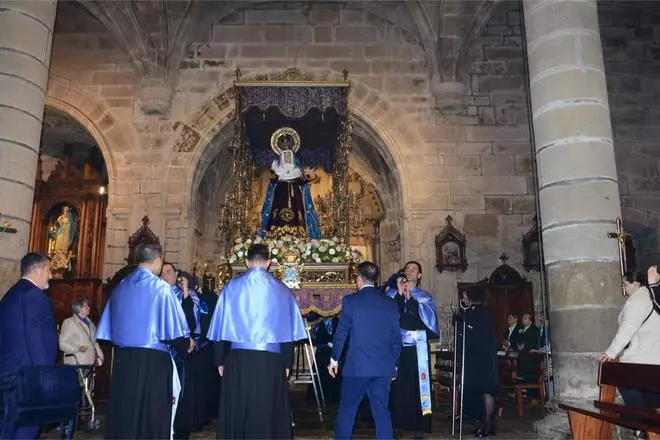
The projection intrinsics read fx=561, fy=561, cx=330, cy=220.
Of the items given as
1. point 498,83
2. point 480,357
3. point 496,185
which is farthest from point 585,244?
point 498,83

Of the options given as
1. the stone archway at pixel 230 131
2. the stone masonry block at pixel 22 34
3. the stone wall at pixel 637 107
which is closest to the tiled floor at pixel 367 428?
the stone masonry block at pixel 22 34

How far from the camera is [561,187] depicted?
561cm

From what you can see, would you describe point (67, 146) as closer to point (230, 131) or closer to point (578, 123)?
point (230, 131)

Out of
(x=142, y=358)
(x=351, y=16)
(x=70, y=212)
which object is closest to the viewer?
(x=142, y=358)

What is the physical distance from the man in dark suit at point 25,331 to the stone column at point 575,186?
15.0 feet

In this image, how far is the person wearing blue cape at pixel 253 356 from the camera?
4070 mm

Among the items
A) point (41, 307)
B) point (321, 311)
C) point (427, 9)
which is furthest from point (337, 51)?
point (41, 307)

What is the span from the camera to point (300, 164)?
10.2 metres

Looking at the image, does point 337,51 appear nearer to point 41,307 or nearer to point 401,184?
point 401,184

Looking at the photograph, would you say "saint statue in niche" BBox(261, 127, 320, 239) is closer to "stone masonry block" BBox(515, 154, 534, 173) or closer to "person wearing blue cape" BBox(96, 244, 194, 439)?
"stone masonry block" BBox(515, 154, 534, 173)

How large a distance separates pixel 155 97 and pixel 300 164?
387cm

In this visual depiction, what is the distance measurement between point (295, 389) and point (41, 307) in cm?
688

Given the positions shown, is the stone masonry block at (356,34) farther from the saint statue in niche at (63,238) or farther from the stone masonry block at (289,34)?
the saint statue in niche at (63,238)

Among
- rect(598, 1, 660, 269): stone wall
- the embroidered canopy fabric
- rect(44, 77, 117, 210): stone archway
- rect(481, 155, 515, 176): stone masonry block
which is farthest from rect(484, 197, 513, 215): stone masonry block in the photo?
rect(44, 77, 117, 210): stone archway
